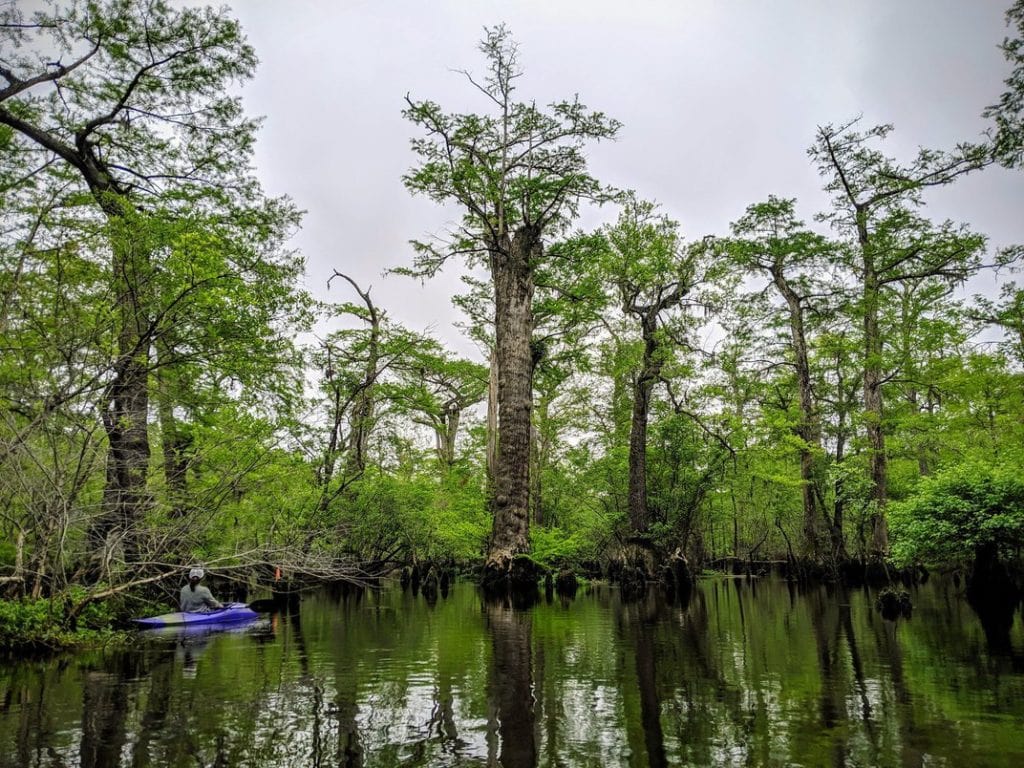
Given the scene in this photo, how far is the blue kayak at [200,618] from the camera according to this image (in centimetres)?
1009

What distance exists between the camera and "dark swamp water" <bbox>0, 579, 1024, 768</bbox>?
364 cm

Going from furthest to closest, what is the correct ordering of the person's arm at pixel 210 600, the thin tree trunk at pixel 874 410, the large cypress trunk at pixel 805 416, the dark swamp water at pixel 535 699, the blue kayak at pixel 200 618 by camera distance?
1. the large cypress trunk at pixel 805 416
2. the thin tree trunk at pixel 874 410
3. the person's arm at pixel 210 600
4. the blue kayak at pixel 200 618
5. the dark swamp water at pixel 535 699

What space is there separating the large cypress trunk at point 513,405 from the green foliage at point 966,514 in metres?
7.93

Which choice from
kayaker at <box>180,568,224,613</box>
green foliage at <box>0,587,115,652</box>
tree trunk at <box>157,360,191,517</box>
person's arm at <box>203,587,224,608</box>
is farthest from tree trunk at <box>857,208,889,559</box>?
green foliage at <box>0,587,115,652</box>

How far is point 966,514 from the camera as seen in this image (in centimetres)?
1224

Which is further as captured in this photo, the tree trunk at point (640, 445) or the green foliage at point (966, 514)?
the tree trunk at point (640, 445)

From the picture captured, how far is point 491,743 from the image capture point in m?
3.82

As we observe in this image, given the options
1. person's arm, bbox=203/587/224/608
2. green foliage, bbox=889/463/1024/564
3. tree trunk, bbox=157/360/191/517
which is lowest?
person's arm, bbox=203/587/224/608

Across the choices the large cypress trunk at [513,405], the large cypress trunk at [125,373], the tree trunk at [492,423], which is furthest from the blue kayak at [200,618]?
the tree trunk at [492,423]

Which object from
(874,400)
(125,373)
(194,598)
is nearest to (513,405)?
(194,598)

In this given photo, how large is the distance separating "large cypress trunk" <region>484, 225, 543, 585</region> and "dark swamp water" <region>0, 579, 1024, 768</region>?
6.14 metres

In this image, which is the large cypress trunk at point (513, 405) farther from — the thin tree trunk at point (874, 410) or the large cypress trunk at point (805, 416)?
the thin tree trunk at point (874, 410)

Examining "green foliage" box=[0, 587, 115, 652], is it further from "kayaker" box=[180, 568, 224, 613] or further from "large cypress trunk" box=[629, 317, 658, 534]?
"large cypress trunk" box=[629, 317, 658, 534]

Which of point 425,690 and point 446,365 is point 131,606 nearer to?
point 425,690
